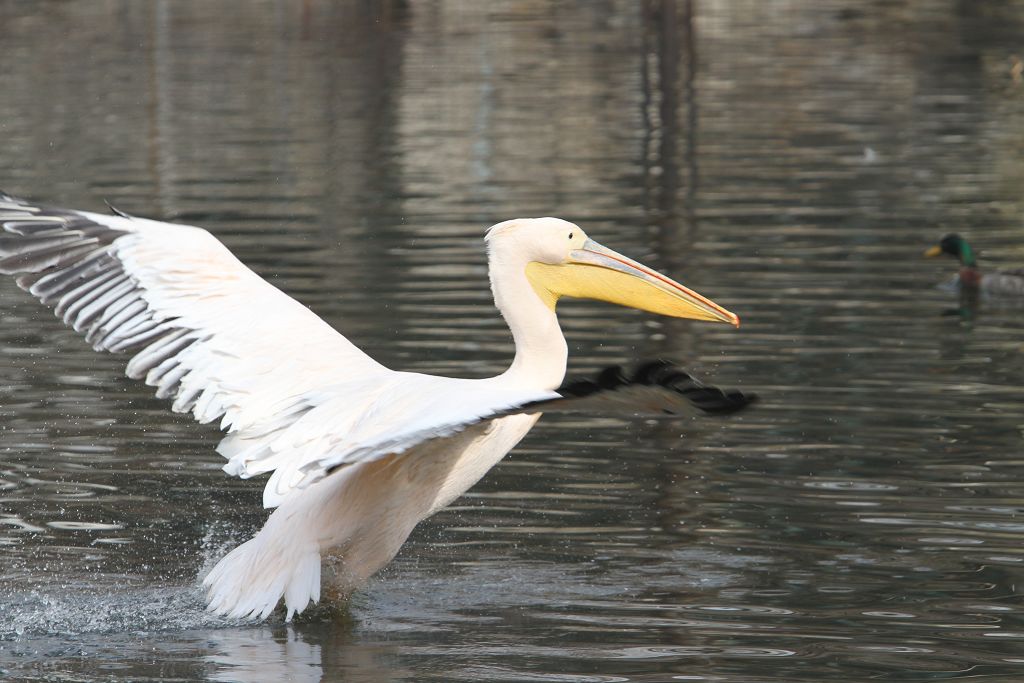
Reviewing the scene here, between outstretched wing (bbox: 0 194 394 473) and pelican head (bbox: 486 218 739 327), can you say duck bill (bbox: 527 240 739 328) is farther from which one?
outstretched wing (bbox: 0 194 394 473)

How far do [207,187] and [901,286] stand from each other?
6.84m

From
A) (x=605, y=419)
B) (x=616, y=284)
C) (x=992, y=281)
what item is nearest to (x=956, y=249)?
(x=992, y=281)

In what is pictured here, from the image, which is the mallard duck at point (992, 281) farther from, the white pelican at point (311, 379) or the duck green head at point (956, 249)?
the white pelican at point (311, 379)

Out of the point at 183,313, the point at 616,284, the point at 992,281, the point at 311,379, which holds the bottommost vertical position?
the point at 992,281

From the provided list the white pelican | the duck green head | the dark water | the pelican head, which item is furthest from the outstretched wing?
the duck green head

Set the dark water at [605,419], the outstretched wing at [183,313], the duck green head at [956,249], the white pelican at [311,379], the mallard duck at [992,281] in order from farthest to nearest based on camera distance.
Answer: the duck green head at [956,249]
the mallard duck at [992,281]
the outstretched wing at [183,313]
the dark water at [605,419]
the white pelican at [311,379]

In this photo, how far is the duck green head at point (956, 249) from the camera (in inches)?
438

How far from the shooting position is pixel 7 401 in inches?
317

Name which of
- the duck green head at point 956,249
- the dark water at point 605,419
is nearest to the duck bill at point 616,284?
the dark water at point 605,419

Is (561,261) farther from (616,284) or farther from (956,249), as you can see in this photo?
(956,249)

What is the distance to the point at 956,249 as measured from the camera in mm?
11273

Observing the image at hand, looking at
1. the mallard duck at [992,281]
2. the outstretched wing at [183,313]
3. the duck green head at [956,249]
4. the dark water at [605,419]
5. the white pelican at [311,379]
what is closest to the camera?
the white pelican at [311,379]

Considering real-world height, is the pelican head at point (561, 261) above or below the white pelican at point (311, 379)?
above

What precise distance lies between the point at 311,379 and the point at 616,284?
3.10 ft
